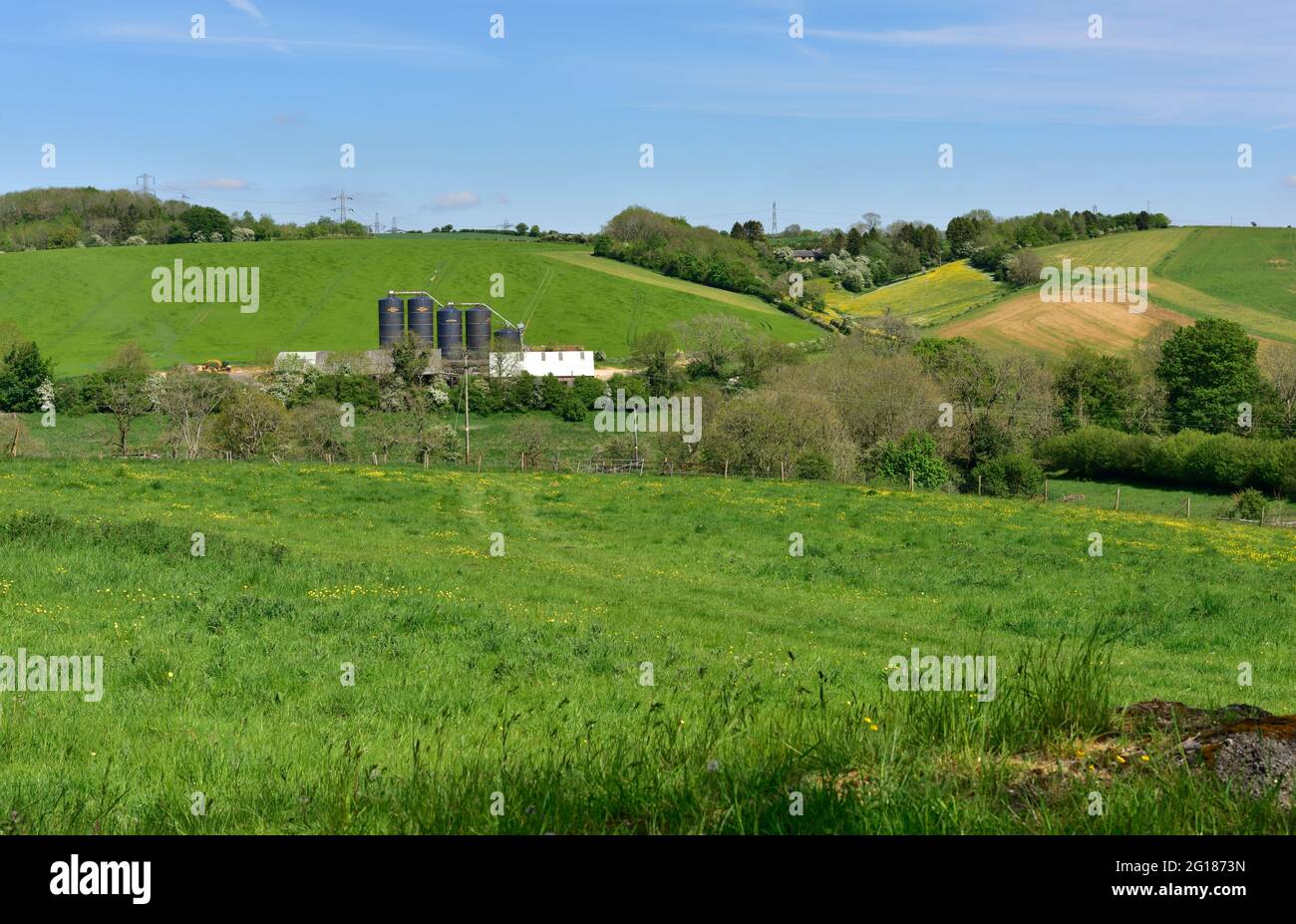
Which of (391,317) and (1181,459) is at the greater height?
(391,317)

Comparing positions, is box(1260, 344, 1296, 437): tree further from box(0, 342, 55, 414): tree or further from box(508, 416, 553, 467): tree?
box(0, 342, 55, 414): tree

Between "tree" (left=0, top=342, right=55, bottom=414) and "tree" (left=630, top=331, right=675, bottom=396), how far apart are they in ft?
176

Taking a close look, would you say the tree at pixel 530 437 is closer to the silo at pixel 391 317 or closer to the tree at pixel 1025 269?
the silo at pixel 391 317

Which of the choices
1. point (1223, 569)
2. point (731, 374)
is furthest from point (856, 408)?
point (1223, 569)

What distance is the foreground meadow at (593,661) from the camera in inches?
213

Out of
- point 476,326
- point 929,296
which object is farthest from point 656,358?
point 929,296

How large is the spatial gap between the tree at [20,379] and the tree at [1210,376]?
316 feet

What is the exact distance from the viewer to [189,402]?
228 ft

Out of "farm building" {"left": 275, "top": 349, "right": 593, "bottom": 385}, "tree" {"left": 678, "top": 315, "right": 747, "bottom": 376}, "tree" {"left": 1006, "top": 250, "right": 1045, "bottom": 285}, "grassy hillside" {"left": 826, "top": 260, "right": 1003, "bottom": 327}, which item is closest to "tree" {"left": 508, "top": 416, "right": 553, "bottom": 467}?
"farm building" {"left": 275, "top": 349, "right": 593, "bottom": 385}

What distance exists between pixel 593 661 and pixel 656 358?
292ft

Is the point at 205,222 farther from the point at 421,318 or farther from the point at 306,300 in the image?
the point at 421,318

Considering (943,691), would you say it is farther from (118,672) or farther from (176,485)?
(176,485)

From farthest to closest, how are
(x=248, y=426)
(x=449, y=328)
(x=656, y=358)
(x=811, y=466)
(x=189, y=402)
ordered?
1. (x=449, y=328)
2. (x=656, y=358)
3. (x=189, y=402)
4. (x=248, y=426)
5. (x=811, y=466)
